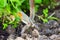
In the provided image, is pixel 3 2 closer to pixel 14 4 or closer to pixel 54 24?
pixel 14 4

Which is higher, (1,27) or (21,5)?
(21,5)

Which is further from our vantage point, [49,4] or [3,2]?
[49,4]

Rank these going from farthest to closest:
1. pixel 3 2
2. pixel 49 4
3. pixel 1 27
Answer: pixel 49 4
pixel 1 27
pixel 3 2

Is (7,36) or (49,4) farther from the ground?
(49,4)

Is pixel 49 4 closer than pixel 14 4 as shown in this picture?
No

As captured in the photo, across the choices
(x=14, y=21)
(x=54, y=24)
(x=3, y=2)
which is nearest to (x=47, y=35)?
(x=54, y=24)

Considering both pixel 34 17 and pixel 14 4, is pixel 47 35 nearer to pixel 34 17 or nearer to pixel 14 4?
pixel 34 17

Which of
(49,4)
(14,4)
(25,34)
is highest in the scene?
(49,4)

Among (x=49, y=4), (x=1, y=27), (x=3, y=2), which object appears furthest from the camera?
(x=49, y=4)

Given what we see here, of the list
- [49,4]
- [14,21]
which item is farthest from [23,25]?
[49,4]
